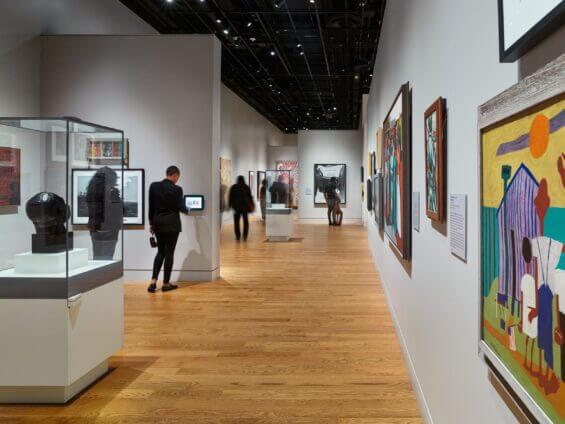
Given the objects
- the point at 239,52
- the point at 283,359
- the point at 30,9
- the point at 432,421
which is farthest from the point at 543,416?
the point at 239,52

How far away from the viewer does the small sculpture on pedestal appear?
3588 mm

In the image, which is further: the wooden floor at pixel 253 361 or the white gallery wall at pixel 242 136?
the white gallery wall at pixel 242 136

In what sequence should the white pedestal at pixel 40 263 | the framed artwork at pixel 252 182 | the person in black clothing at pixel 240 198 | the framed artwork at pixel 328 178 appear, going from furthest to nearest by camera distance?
1. the framed artwork at pixel 252 182
2. the framed artwork at pixel 328 178
3. the person in black clothing at pixel 240 198
4. the white pedestal at pixel 40 263

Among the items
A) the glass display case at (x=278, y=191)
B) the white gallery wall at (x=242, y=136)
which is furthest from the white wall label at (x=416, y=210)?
the white gallery wall at (x=242, y=136)

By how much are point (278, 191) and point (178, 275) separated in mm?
7506

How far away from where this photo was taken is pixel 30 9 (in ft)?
25.4

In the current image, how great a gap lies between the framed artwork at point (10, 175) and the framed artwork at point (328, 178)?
1918cm

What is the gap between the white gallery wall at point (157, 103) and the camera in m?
8.21

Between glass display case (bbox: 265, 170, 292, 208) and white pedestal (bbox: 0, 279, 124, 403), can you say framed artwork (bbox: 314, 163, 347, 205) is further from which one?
white pedestal (bbox: 0, 279, 124, 403)

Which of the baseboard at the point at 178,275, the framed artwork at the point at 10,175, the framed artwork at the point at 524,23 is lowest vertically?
the baseboard at the point at 178,275

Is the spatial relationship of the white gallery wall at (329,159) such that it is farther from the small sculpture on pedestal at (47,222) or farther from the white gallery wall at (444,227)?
the small sculpture on pedestal at (47,222)

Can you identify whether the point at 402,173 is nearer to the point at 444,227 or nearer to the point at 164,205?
the point at 444,227

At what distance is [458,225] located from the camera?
2.15 meters

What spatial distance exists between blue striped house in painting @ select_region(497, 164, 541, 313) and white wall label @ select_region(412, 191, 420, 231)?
1.99 m
